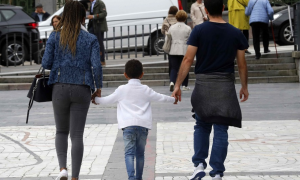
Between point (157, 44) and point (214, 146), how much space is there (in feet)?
42.0

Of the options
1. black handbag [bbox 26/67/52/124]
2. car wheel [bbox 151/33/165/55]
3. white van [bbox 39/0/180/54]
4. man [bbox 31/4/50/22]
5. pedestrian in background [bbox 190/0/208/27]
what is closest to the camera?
black handbag [bbox 26/67/52/124]

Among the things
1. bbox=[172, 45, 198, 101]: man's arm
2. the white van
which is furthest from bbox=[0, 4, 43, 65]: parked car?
bbox=[172, 45, 198, 101]: man's arm

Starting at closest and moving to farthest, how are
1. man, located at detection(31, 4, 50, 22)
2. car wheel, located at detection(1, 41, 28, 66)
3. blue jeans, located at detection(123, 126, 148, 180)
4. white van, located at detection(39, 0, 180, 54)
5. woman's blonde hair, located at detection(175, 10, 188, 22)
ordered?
blue jeans, located at detection(123, 126, 148, 180) < woman's blonde hair, located at detection(175, 10, 188, 22) < car wheel, located at detection(1, 41, 28, 66) < white van, located at detection(39, 0, 180, 54) < man, located at detection(31, 4, 50, 22)

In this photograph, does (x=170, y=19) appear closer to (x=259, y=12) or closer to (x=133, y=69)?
(x=259, y=12)

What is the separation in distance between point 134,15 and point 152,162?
12986 mm

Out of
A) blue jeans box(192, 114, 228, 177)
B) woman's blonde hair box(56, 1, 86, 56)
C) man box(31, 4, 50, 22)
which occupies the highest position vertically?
woman's blonde hair box(56, 1, 86, 56)

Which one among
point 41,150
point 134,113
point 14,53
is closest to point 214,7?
point 134,113

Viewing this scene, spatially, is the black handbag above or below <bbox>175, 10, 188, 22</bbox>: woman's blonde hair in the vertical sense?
below

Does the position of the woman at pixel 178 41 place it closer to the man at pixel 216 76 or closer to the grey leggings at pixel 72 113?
the man at pixel 216 76

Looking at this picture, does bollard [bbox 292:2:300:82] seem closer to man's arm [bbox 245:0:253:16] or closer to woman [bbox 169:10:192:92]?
man's arm [bbox 245:0:253:16]

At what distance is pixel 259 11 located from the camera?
14.9m

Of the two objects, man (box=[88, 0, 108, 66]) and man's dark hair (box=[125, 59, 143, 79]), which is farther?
man (box=[88, 0, 108, 66])

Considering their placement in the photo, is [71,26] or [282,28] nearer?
[71,26]

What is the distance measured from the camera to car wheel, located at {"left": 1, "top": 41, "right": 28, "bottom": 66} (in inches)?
698
